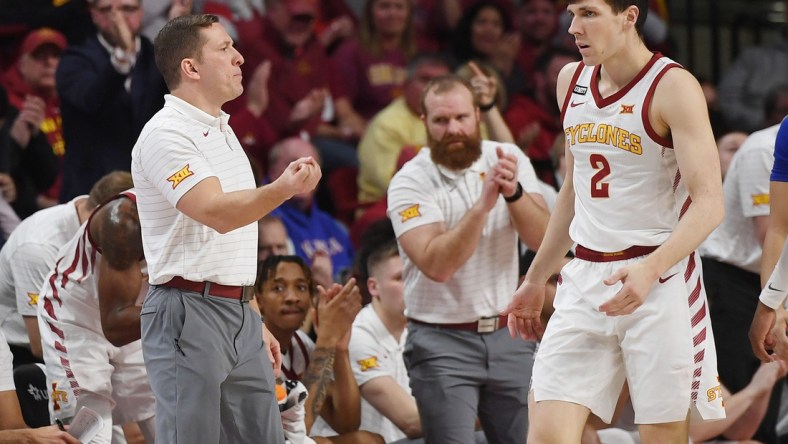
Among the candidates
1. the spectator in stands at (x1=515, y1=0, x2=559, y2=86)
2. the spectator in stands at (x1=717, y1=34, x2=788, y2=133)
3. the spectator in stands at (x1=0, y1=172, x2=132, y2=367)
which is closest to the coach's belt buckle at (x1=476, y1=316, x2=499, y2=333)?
the spectator in stands at (x1=0, y1=172, x2=132, y2=367)

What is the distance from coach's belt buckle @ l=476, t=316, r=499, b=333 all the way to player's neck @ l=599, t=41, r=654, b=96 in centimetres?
177

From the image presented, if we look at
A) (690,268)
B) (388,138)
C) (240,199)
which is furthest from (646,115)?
(388,138)

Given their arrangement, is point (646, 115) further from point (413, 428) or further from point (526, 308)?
point (413, 428)

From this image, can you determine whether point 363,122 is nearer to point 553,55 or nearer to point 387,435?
point 553,55

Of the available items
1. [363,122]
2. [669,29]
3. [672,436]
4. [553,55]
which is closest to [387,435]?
[672,436]

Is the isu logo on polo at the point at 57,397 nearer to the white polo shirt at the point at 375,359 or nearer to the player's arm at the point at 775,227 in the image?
the white polo shirt at the point at 375,359

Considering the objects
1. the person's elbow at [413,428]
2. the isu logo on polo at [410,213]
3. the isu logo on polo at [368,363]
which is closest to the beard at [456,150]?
the isu logo on polo at [410,213]

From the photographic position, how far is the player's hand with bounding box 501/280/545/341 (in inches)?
178

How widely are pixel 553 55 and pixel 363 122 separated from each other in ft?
5.19

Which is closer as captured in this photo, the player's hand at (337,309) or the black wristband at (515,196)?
the black wristband at (515,196)

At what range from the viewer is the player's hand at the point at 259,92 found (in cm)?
843

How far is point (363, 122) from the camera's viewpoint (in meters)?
9.45

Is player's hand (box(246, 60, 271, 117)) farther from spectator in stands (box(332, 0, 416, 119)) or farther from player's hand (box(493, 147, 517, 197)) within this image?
player's hand (box(493, 147, 517, 197))

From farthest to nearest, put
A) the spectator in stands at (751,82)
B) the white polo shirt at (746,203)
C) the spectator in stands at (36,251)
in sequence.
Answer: the spectator in stands at (751,82), the white polo shirt at (746,203), the spectator in stands at (36,251)
